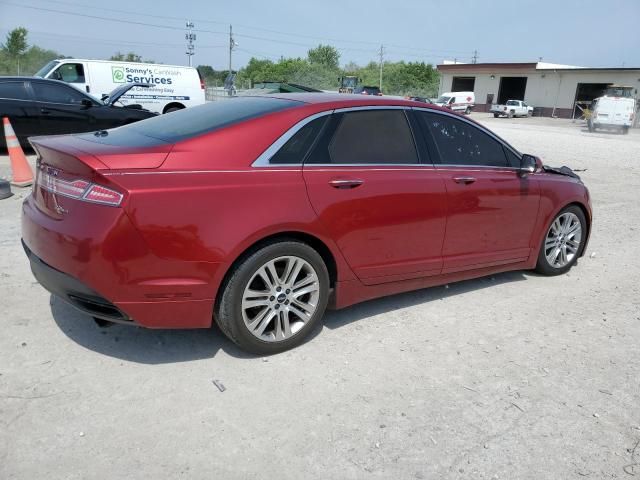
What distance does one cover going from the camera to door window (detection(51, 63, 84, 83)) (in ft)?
49.3

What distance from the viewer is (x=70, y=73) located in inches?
605

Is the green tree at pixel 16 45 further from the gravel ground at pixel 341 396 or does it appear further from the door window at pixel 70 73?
the gravel ground at pixel 341 396

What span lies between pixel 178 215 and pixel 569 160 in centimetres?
1373

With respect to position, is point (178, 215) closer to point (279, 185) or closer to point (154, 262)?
point (154, 262)

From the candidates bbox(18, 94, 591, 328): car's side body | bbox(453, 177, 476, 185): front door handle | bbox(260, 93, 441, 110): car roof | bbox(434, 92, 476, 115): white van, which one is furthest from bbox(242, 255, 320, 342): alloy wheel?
bbox(434, 92, 476, 115): white van

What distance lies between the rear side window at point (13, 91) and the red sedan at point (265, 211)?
794 centimetres

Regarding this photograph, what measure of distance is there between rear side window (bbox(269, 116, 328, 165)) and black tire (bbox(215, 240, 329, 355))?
0.51 meters

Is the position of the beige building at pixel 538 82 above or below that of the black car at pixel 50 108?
above

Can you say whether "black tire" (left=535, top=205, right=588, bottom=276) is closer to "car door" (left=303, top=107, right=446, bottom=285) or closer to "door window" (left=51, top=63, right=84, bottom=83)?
"car door" (left=303, top=107, right=446, bottom=285)

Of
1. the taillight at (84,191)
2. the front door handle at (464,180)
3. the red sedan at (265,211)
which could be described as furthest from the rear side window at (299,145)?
the front door handle at (464,180)

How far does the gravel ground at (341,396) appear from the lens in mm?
2443

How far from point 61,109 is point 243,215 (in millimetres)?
9049

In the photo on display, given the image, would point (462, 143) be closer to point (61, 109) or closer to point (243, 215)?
point (243, 215)

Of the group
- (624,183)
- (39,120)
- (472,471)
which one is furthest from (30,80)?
(624,183)
